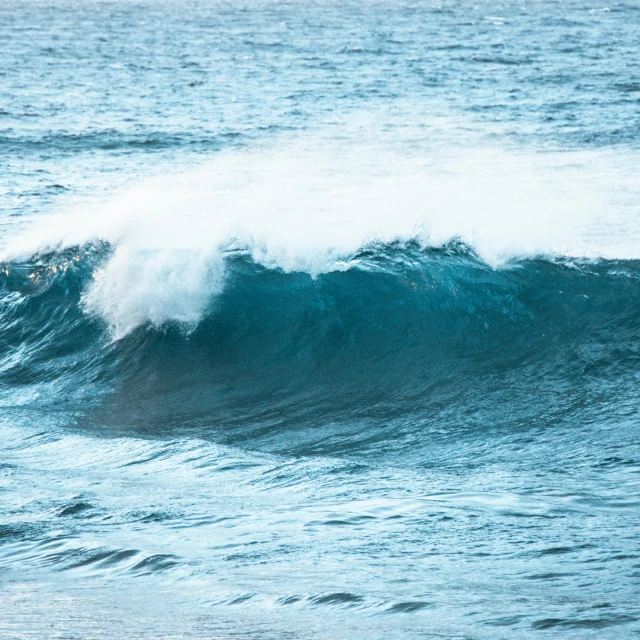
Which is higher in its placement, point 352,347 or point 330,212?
point 330,212

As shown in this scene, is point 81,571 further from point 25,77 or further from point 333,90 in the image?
point 25,77

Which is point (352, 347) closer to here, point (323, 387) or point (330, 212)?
point (323, 387)

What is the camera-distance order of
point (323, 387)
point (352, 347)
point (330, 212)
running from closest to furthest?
point (323, 387), point (352, 347), point (330, 212)

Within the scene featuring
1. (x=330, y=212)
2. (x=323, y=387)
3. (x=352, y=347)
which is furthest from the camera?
(x=330, y=212)

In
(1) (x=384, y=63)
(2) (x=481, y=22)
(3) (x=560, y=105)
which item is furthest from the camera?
(2) (x=481, y=22)

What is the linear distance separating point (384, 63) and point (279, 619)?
103 ft

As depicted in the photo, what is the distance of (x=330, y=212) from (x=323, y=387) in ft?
17.7

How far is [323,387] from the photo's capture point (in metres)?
7.42

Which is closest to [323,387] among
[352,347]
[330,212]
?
[352,347]

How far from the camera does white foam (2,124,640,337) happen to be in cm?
872

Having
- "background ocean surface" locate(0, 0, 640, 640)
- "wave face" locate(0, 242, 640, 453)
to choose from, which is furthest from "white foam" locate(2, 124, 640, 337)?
"wave face" locate(0, 242, 640, 453)

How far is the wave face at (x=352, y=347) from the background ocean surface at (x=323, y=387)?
28 mm

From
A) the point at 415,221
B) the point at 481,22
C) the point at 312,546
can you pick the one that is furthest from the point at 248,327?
the point at 481,22

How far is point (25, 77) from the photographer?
29859mm
